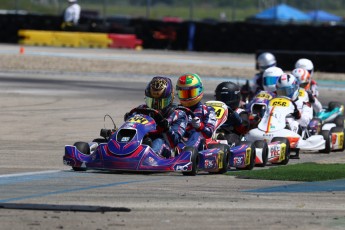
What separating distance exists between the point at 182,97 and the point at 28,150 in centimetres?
256

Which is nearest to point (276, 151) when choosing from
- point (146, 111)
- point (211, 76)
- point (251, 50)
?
point (146, 111)

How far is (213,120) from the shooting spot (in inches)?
521

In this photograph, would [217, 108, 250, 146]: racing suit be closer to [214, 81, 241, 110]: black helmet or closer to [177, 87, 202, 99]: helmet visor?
[214, 81, 241, 110]: black helmet

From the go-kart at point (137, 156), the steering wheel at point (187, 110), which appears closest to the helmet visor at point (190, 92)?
the steering wheel at point (187, 110)

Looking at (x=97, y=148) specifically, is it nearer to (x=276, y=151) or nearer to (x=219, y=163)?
(x=219, y=163)

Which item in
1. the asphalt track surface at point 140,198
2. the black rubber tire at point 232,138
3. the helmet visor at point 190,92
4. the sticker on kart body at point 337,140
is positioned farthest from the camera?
the sticker on kart body at point 337,140

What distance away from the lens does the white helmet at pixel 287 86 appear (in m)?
16.5

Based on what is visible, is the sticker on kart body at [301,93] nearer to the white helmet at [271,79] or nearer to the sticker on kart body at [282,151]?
the white helmet at [271,79]

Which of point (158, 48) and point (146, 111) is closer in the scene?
point (146, 111)

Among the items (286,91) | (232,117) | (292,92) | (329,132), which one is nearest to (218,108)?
(232,117)

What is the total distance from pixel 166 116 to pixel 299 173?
1.79 meters

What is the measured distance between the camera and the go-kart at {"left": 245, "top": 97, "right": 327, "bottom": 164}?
14.0 metres

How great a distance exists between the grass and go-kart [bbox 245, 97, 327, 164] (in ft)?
1.66

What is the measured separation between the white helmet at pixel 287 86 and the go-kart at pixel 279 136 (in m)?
0.47
